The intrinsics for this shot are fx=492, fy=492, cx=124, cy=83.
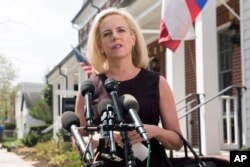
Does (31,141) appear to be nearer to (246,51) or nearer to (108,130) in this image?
(246,51)

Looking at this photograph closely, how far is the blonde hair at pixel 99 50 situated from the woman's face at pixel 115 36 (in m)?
0.04

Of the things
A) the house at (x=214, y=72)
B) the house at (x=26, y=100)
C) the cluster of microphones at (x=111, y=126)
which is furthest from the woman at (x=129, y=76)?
the house at (x=26, y=100)

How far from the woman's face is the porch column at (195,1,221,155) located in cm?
557

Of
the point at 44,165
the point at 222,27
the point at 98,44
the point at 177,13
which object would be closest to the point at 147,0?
the point at 222,27

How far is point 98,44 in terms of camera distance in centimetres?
241

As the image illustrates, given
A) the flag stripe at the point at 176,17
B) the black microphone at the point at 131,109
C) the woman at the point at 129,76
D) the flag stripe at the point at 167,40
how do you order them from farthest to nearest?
the flag stripe at the point at 167,40 → the flag stripe at the point at 176,17 → the woman at the point at 129,76 → the black microphone at the point at 131,109

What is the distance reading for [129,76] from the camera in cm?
234

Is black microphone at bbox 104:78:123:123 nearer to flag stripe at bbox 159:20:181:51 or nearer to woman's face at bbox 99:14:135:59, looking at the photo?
woman's face at bbox 99:14:135:59

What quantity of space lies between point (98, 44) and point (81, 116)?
1.18 ft

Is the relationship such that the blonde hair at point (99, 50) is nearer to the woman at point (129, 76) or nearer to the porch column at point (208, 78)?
the woman at point (129, 76)

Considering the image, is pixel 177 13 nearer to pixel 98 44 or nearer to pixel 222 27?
pixel 222 27

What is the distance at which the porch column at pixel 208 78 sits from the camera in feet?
25.5

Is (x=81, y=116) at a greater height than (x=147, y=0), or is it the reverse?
(x=147, y=0)

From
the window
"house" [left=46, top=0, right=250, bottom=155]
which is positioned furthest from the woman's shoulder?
the window
